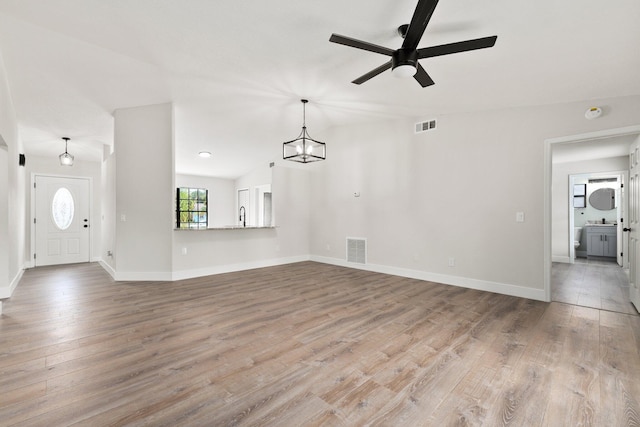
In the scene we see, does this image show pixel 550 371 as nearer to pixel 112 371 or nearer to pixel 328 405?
pixel 328 405

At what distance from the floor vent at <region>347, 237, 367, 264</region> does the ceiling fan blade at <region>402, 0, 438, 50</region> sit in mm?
4080

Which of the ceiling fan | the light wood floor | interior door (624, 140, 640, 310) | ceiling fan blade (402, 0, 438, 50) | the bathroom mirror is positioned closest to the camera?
the light wood floor

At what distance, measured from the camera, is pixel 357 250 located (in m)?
6.03

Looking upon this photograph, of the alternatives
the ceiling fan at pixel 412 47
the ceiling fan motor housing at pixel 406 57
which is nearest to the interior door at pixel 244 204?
the ceiling fan at pixel 412 47

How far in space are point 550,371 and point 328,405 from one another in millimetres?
1653

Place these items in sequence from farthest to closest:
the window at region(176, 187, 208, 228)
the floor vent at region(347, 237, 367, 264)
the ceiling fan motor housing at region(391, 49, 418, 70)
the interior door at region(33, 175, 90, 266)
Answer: the window at region(176, 187, 208, 228) < the interior door at region(33, 175, 90, 266) < the floor vent at region(347, 237, 367, 264) < the ceiling fan motor housing at region(391, 49, 418, 70)

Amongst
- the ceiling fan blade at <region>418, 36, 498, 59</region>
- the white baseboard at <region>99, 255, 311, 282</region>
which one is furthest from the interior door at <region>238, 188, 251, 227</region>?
→ the ceiling fan blade at <region>418, 36, 498, 59</region>

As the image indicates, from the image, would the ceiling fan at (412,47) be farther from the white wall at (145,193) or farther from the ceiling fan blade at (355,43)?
the white wall at (145,193)

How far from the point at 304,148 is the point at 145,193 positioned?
2.76 meters

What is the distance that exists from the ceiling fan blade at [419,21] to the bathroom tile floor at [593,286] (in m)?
3.76

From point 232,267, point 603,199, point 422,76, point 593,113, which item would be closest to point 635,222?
point 593,113

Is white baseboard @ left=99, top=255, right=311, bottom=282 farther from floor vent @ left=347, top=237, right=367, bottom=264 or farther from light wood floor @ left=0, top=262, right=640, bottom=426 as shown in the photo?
floor vent @ left=347, top=237, right=367, bottom=264

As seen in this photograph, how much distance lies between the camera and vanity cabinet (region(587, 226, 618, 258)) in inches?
275

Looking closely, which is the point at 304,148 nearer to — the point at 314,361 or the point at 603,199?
the point at 314,361
